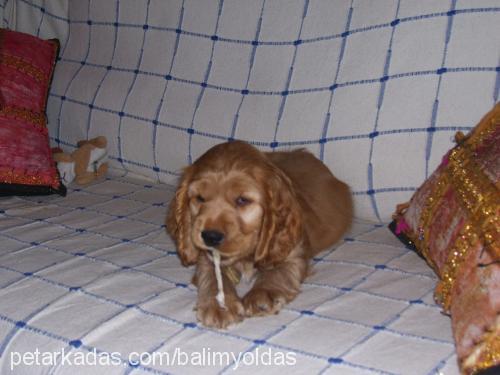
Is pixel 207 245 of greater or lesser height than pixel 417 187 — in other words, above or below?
below

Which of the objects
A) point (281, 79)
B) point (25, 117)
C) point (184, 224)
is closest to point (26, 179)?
point (25, 117)

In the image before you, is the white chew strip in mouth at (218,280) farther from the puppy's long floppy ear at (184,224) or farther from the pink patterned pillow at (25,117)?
the pink patterned pillow at (25,117)

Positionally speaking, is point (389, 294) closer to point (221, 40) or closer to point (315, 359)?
point (315, 359)

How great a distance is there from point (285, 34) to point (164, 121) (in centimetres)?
63

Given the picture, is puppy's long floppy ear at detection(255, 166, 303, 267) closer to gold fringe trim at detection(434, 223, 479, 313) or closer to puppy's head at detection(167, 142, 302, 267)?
puppy's head at detection(167, 142, 302, 267)

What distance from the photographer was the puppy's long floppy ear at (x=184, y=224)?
204 centimetres

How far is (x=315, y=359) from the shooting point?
151 centimetres

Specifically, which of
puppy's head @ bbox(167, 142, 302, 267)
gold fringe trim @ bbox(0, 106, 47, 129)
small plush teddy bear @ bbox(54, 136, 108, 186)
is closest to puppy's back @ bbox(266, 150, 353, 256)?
puppy's head @ bbox(167, 142, 302, 267)

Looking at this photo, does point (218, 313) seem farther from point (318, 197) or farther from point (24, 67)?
point (24, 67)

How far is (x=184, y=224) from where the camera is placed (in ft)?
6.82

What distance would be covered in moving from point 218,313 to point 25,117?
4.89 feet

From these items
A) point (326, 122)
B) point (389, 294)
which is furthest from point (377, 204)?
point (389, 294)

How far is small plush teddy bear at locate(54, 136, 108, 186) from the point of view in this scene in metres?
2.90

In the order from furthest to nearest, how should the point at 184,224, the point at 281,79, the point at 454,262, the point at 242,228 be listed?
the point at 281,79
the point at 184,224
the point at 242,228
the point at 454,262
